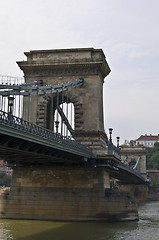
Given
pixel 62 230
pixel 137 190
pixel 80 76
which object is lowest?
pixel 62 230

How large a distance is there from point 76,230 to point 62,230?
1.00m

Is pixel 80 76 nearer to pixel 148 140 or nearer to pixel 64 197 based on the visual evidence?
pixel 64 197

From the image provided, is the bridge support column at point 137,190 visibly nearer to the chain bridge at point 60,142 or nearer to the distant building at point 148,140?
the chain bridge at point 60,142

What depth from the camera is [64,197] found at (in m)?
34.5

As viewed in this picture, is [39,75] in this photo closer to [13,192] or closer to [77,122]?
[77,122]

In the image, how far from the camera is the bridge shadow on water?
85.3 feet

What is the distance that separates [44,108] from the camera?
4016 cm

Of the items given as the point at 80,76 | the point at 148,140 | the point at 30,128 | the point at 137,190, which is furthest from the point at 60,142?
the point at 148,140

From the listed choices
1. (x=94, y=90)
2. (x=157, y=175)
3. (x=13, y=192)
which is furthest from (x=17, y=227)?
(x=157, y=175)

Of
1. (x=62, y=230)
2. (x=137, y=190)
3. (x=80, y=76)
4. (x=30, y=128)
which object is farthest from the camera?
(x=137, y=190)

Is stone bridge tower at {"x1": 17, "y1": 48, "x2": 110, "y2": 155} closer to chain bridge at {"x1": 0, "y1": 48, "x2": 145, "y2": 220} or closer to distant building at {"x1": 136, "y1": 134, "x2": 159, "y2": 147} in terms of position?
chain bridge at {"x1": 0, "y1": 48, "x2": 145, "y2": 220}

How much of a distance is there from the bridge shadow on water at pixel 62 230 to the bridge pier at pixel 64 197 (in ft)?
4.08

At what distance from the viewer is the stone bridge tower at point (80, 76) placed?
1533 inches

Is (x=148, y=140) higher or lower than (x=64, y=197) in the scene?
higher
